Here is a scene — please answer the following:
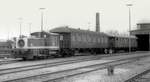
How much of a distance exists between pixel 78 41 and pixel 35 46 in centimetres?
812

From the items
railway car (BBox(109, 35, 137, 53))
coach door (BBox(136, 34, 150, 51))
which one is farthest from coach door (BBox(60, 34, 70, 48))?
coach door (BBox(136, 34, 150, 51))

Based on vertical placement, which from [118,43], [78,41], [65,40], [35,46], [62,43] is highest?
[65,40]

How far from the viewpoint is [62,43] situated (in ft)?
94.6

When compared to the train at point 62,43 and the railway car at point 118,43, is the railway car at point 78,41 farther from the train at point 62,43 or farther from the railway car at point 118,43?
the railway car at point 118,43

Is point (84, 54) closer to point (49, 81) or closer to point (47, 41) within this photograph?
point (47, 41)

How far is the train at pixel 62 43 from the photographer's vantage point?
948 inches

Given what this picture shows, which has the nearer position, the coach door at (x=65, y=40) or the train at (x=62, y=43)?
the train at (x=62, y=43)

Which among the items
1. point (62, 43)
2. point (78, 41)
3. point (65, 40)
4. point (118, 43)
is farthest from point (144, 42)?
point (62, 43)

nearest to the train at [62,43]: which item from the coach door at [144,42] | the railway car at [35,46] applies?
the railway car at [35,46]

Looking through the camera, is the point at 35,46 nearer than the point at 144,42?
Yes

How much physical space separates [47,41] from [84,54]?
8443mm

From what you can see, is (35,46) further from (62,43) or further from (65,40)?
(65,40)

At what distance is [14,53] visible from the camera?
2403 cm

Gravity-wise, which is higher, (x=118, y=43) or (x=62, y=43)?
(x=62, y=43)
